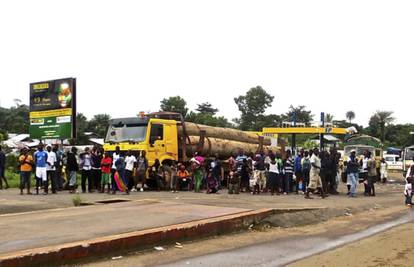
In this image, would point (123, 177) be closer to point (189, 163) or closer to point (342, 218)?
point (189, 163)

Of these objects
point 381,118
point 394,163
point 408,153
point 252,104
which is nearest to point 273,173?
point 408,153

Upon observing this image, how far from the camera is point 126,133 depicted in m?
19.8

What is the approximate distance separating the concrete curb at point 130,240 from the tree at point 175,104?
53191 mm

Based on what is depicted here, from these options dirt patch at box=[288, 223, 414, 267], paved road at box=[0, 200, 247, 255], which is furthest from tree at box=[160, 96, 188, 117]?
dirt patch at box=[288, 223, 414, 267]

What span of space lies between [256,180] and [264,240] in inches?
339

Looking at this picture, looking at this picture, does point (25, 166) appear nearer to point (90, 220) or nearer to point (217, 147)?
point (90, 220)

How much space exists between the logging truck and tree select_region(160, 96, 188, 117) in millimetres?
41386

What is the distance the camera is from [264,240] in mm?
9945

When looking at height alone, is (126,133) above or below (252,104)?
below

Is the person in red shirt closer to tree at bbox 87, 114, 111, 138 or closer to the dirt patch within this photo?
the dirt patch

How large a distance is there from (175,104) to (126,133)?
45.3 metres

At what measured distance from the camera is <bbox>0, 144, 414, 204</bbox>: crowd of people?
683 inches

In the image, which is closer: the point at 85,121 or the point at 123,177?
the point at 123,177

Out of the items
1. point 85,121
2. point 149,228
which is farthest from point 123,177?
point 85,121
